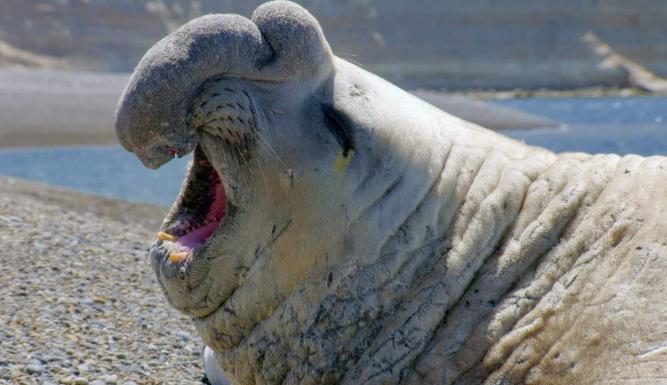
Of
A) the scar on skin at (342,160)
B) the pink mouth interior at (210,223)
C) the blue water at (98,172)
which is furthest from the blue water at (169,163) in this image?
the scar on skin at (342,160)

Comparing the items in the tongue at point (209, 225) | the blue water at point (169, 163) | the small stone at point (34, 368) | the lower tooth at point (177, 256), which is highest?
the tongue at point (209, 225)

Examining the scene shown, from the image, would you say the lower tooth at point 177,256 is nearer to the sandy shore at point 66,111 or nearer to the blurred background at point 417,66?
the blurred background at point 417,66

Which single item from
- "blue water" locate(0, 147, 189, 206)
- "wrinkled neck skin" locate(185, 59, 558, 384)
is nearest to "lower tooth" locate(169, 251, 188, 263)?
"wrinkled neck skin" locate(185, 59, 558, 384)

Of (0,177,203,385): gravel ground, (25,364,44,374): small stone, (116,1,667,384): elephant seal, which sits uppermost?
(116,1,667,384): elephant seal

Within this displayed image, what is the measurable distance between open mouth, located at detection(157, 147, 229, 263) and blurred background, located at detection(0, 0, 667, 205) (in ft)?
42.0

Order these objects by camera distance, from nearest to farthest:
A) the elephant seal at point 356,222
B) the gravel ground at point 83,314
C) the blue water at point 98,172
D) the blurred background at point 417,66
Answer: the elephant seal at point 356,222 < the gravel ground at point 83,314 < the blue water at point 98,172 < the blurred background at point 417,66

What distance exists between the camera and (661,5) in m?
70.9

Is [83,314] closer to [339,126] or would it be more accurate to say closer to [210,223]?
[210,223]

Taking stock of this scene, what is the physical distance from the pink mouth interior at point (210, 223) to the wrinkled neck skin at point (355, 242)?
5.0 inches

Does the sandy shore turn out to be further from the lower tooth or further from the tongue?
the lower tooth

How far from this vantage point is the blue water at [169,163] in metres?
17.2

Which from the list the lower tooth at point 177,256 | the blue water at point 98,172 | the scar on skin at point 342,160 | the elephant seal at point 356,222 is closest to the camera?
the elephant seal at point 356,222

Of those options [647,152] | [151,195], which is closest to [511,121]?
[647,152]

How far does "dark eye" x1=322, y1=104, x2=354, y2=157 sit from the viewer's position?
3.15 m
